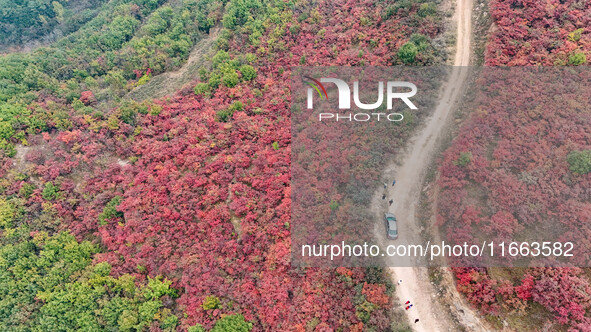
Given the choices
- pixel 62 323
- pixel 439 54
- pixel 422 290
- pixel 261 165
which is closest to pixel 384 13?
pixel 439 54

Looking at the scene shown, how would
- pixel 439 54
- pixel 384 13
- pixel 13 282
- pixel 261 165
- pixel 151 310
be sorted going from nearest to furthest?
pixel 151 310 → pixel 13 282 → pixel 261 165 → pixel 439 54 → pixel 384 13

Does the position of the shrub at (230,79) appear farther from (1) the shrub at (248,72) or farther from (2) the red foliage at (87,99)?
(2) the red foliage at (87,99)

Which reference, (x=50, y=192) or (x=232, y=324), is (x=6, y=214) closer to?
(x=50, y=192)

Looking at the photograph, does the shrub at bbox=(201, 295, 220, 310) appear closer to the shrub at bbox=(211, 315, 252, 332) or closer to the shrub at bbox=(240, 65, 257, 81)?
the shrub at bbox=(211, 315, 252, 332)

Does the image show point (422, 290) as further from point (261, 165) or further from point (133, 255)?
point (133, 255)

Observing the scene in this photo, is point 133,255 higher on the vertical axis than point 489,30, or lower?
lower

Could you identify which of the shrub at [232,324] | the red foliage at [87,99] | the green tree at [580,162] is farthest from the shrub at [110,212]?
the green tree at [580,162]

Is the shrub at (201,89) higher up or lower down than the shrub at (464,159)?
higher up
